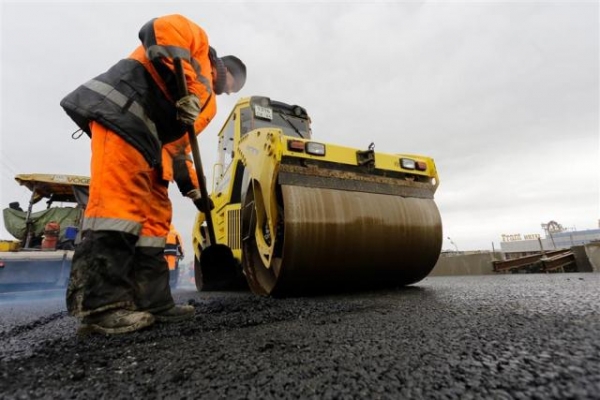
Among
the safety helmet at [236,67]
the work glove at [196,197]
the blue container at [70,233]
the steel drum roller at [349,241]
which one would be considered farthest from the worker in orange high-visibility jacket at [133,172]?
A: the blue container at [70,233]

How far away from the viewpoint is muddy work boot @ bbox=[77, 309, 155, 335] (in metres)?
1.38

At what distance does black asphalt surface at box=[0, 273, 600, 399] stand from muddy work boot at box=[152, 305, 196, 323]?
188 mm

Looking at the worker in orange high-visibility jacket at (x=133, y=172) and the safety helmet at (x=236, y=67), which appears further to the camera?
the safety helmet at (x=236, y=67)

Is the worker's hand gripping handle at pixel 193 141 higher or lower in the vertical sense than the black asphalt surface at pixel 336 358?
higher

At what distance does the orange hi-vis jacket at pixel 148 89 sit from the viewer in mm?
1635

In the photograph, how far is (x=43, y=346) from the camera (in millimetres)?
1181

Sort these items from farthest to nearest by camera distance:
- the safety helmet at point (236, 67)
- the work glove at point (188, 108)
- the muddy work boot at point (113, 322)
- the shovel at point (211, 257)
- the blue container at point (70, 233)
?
the blue container at point (70, 233) → the safety helmet at point (236, 67) → the shovel at point (211, 257) → the work glove at point (188, 108) → the muddy work boot at point (113, 322)

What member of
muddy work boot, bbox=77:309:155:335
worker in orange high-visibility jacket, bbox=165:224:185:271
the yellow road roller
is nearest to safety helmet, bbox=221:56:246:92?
the yellow road roller

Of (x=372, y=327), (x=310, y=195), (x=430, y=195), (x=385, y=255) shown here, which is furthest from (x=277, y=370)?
(x=430, y=195)

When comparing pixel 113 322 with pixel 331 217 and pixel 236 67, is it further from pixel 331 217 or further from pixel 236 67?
pixel 236 67

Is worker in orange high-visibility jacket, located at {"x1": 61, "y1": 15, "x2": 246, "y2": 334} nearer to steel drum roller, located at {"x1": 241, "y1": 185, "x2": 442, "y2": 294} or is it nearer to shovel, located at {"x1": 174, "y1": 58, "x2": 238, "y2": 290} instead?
shovel, located at {"x1": 174, "y1": 58, "x2": 238, "y2": 290}

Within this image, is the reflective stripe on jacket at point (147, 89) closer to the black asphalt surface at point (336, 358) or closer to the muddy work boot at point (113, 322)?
the muddy work boot at point (113, 322)

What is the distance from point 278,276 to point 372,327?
3.31 feet

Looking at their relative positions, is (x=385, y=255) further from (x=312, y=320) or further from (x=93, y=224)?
(x=93, y=224)
